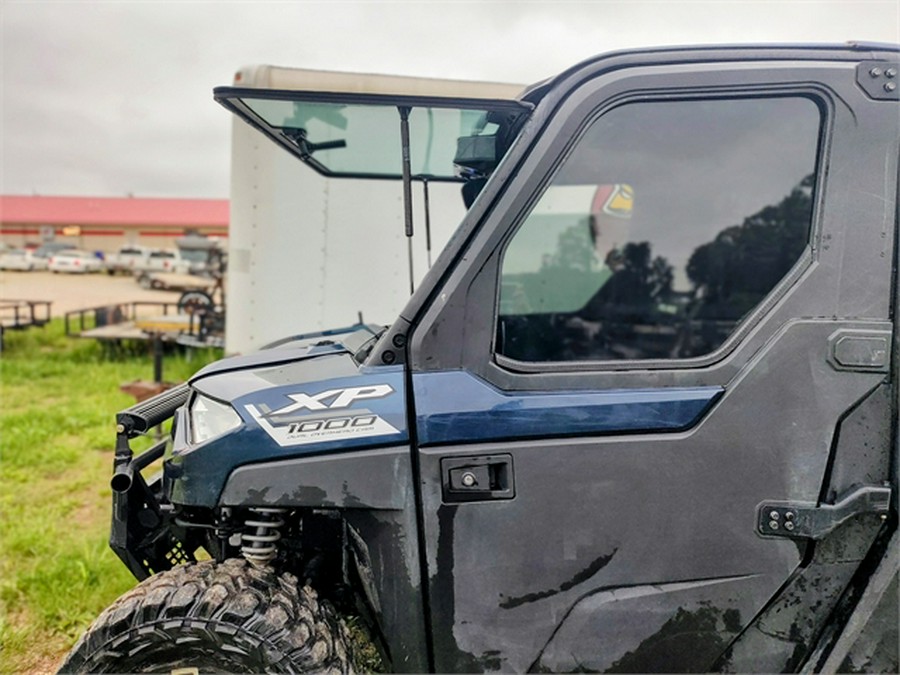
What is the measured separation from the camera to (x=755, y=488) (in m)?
1.67

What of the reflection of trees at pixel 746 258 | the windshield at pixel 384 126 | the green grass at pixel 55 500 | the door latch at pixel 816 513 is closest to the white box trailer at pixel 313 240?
the green grass at pixel 55 500

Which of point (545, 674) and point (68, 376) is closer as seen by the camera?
point (545, 674)

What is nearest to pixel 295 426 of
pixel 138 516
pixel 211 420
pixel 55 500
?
pixel 211 420

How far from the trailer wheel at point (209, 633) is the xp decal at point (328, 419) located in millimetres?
467

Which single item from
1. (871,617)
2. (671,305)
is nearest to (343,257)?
(671,305)

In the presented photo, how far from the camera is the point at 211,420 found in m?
1.82

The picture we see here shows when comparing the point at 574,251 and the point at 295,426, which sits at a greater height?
the point at 574,251

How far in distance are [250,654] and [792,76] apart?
220cm

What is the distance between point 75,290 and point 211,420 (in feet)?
80.4

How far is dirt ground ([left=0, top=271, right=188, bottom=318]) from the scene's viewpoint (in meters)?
17.3

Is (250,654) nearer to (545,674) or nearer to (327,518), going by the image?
(327,518)

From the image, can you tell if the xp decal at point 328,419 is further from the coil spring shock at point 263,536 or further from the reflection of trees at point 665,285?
the reflection of trees at point 665,285

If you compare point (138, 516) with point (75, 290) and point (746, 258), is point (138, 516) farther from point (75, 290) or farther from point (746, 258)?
point (75, 290)

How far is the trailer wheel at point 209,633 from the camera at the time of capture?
1662mm
